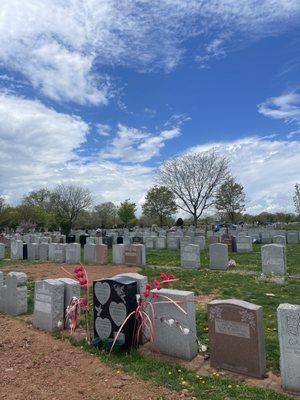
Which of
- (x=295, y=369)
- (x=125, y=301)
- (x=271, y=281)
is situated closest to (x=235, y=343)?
(x=295, y=369)

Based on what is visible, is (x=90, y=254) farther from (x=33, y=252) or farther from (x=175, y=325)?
(x=175, y=325)

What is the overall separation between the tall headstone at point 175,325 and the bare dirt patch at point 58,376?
1.02 m

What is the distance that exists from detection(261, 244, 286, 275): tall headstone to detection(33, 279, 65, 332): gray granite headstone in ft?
27.8

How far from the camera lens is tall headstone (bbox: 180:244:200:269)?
16078 mm

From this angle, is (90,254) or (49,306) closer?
(49,306)

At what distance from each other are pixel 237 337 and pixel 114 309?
2.14 metres

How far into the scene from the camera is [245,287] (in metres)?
11.3

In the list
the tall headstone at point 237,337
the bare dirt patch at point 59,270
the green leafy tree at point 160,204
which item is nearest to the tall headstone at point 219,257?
the bare dirt patch at point 59,270

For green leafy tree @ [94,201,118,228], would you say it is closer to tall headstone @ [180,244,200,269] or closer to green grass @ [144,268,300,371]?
tall headstone @ [180,244,200,269]

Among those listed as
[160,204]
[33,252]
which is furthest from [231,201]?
[33,252]

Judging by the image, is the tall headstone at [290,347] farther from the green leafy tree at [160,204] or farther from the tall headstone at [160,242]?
the green leafy tree at [160,204]

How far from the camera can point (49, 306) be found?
7.70m

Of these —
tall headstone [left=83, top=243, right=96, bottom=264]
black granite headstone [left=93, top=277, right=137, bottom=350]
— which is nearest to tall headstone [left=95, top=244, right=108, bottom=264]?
tall headstone [left=83, top=243, right=96, bottom=264]

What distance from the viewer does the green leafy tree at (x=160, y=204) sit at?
69.9m
